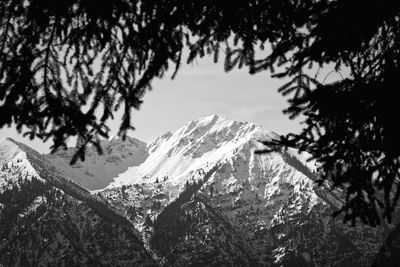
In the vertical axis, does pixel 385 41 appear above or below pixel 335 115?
above

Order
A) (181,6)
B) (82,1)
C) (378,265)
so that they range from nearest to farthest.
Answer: (82,1), (181,6), (378,265)

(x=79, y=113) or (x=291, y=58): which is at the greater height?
(x=291, y=58)

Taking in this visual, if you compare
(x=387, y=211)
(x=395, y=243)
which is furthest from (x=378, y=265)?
(x=387, y=211)

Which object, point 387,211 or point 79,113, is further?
point 387,211

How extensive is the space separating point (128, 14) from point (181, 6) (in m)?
0.71

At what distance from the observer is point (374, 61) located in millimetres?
6102

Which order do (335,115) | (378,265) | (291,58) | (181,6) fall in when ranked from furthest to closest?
(378,265)
(291,58)
(335,115)
(181,6)

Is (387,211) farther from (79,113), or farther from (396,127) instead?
(79,113)

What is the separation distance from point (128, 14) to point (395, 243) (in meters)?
220

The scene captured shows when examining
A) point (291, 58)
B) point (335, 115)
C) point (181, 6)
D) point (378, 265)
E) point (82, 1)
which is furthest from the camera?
point (378, 265)

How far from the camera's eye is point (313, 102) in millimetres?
5891

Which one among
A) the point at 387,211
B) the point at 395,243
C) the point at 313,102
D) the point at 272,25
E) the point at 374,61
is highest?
the point at 395,243

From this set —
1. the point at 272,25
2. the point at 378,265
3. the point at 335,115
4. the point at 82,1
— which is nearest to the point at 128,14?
the point at 82,1

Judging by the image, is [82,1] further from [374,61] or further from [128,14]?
[374,61]
